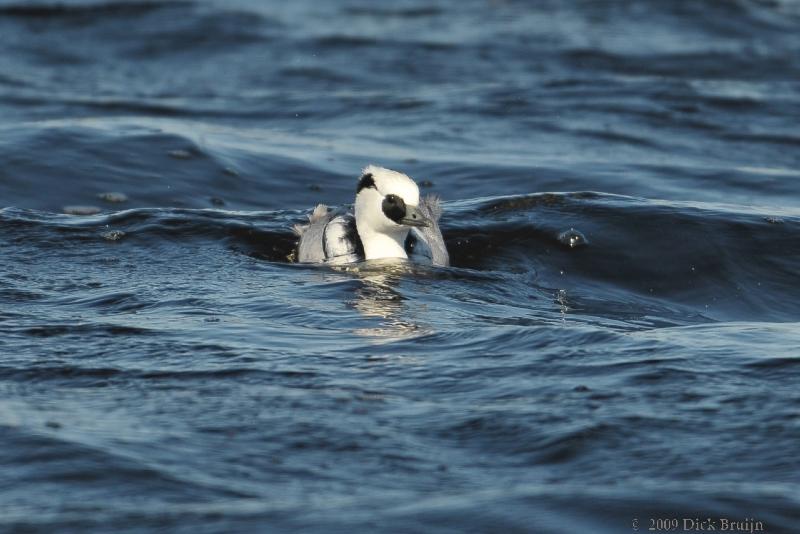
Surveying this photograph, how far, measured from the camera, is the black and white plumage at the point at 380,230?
10.2 metres

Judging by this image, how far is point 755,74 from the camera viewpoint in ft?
66.6

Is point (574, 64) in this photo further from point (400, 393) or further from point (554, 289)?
point (400, 393)

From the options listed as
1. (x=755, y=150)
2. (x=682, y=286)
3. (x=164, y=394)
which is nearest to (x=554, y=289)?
(x=682, y=286)

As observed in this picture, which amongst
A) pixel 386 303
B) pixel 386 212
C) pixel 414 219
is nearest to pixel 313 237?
pixel 386 212

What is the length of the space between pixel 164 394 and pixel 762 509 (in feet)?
9.61

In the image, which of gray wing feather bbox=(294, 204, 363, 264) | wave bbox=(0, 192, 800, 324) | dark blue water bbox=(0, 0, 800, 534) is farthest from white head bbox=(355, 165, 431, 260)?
wave bbox=(0, 192, 800, 324)

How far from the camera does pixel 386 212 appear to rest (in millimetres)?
10258

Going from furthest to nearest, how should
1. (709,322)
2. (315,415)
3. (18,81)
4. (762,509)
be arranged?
1. (18,81)
2. (709,322)
3. (315,415)
4. (762,509)

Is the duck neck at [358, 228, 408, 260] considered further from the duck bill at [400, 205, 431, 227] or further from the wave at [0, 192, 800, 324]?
the wave at [0, 192, 800, 324]

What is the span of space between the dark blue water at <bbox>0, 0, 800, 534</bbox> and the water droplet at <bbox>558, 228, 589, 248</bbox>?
3cm

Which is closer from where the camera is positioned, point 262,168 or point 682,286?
point 682,286

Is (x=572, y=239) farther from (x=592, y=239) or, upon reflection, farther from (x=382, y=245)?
(x=382, y=245)

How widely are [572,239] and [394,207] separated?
6.17ft

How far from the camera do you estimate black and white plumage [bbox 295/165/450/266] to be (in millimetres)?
10211
